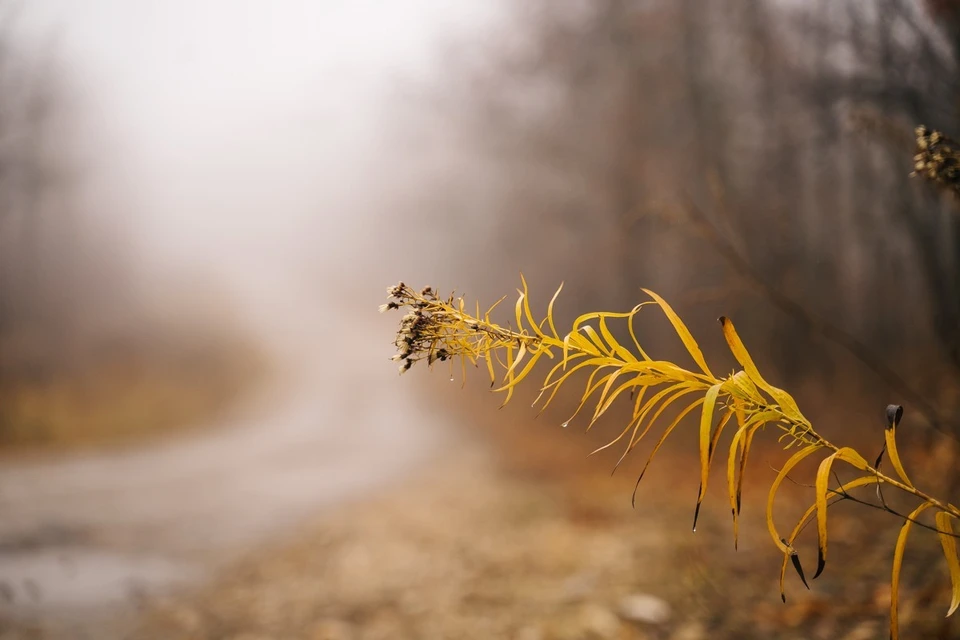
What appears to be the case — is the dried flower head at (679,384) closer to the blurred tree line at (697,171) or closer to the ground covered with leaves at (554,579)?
the ground covered with leaves at (554,579)

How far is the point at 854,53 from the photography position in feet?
6.81

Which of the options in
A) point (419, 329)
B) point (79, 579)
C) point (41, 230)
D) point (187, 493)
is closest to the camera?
point (419, 329)

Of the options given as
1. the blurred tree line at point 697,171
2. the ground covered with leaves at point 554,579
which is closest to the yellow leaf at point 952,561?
the ground covered with leaves at point 554,579

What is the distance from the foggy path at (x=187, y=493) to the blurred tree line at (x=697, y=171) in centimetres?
272

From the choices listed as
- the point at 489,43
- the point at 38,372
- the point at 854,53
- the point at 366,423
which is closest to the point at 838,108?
the point at 854,53

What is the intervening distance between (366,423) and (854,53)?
16.6ft

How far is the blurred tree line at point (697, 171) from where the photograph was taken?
12.8ft

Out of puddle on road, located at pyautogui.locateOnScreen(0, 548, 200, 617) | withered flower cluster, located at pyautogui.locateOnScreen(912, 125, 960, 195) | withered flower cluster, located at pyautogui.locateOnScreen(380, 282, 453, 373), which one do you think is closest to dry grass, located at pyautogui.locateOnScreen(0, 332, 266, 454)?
puddle on road, located at pyautogui.locateOnScreen(0, 548, 200, 617)

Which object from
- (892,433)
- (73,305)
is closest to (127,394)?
(73,305)

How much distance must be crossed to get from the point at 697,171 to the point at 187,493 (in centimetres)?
476

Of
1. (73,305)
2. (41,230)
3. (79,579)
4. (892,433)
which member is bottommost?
(79,579)

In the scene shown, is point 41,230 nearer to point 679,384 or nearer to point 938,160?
point 679,384

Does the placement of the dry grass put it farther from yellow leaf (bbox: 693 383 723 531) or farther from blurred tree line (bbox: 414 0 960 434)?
yellow leaf (bbox: 693 383 723 531)

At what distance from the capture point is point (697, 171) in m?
4.86
